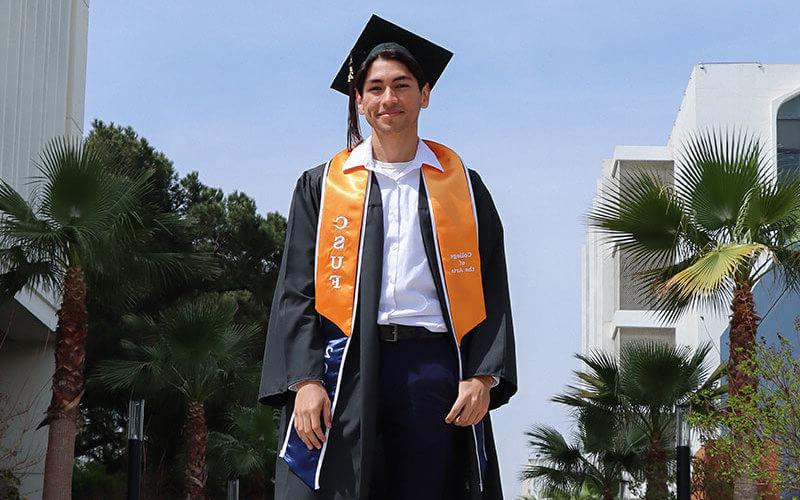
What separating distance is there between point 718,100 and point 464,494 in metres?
34.3

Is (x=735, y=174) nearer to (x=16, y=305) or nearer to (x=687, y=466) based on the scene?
(x=687, y=466)

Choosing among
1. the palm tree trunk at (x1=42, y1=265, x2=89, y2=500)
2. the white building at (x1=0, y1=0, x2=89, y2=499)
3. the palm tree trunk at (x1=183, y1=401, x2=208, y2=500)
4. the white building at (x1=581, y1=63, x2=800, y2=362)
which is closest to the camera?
the palm tree trunk at (x1=42, y1=265, x2=89, y2=500)

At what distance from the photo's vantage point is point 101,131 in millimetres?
37312

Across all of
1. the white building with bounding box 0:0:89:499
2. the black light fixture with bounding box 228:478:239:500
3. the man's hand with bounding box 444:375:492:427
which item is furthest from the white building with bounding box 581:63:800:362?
the man's hand with bounding box 444:375:492:427

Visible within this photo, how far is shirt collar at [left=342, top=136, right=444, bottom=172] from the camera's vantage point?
13.4 feet

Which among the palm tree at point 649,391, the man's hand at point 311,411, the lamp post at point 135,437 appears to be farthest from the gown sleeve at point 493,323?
the palm tree at point 649,391

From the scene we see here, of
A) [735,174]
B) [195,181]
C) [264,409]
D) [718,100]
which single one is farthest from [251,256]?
[735,174]

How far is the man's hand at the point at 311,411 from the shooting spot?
3.75 m

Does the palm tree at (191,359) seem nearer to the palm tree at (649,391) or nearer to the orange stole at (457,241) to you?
the palm tree at (649,391)

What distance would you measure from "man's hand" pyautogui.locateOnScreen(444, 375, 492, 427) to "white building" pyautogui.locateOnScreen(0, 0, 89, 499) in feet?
46.0

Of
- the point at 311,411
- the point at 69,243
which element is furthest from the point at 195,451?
the point at 311,411

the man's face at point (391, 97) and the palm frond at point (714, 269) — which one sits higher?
the palm frond at point (714, 269)

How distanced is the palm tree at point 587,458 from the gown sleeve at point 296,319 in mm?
18312

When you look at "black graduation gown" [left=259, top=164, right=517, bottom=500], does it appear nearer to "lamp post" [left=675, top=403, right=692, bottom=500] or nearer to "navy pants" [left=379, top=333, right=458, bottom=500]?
"navy pants" [left=379, top=333, right=458, bottom=500]
